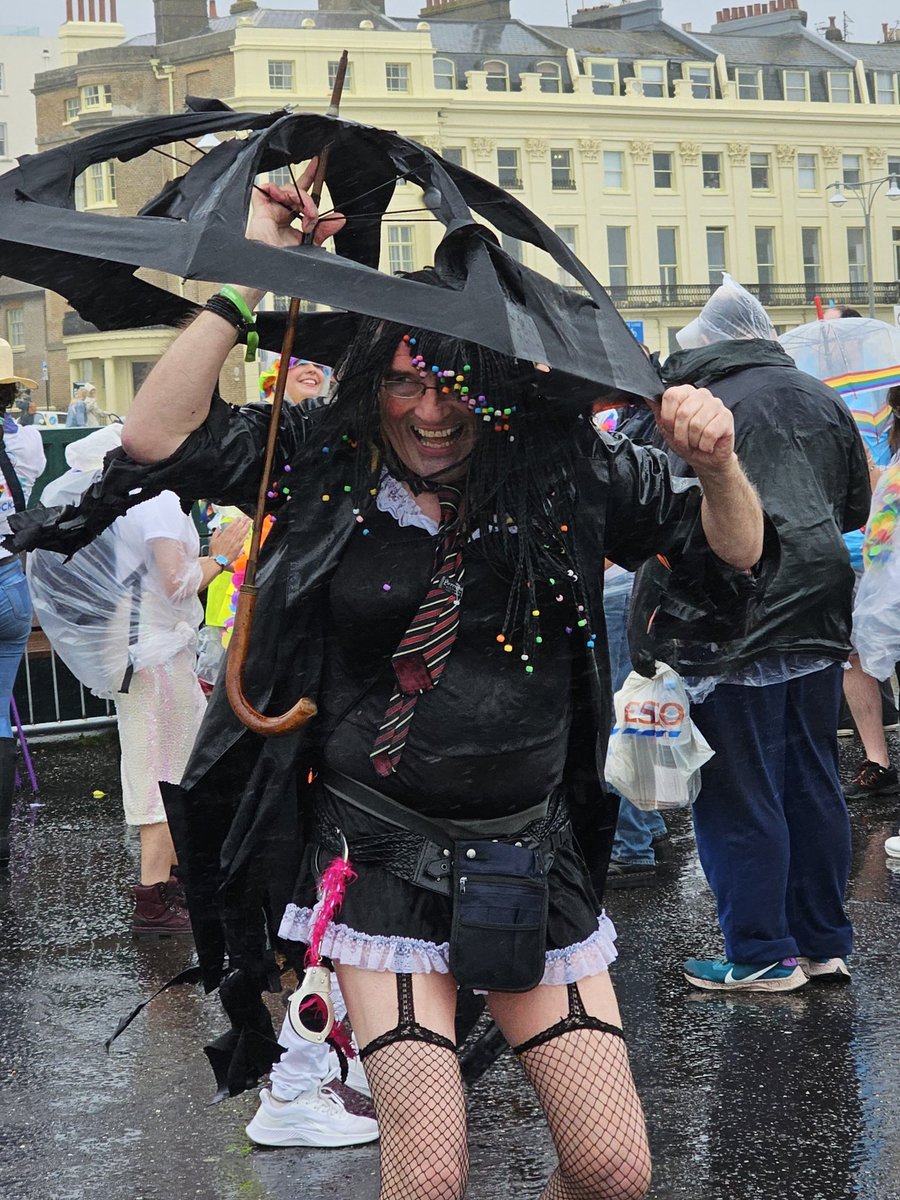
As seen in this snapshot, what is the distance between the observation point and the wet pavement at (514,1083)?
3912 millimetres

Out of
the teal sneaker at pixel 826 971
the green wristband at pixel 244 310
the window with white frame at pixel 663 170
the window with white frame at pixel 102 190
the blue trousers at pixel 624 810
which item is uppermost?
the window with white frame at pixel 663 170

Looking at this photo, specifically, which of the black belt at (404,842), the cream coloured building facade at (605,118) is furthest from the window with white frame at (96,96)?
the black belt at (404,842)

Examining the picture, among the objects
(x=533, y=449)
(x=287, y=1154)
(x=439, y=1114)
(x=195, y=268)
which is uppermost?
(x=195, y=268)

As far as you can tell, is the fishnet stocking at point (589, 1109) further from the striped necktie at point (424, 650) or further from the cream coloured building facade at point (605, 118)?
the cream coloured building facade at point (605, 118)

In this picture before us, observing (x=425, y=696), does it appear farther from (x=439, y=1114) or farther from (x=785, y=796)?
(x=785, y=796)

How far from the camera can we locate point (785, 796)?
203 inches

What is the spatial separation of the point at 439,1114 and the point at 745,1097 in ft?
6.08

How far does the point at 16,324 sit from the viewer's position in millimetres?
66688

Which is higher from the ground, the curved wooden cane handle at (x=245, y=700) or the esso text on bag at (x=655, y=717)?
the curved wooden cane handle at (x=245, y=700)

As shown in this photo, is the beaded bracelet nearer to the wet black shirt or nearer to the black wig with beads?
the black wig with beads

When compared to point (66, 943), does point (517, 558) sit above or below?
above

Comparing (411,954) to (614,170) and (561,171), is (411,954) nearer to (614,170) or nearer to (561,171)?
(561,171)

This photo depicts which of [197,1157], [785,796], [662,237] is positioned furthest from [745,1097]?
[662,237]

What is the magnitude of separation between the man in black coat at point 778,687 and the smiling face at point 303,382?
1.85 metres
